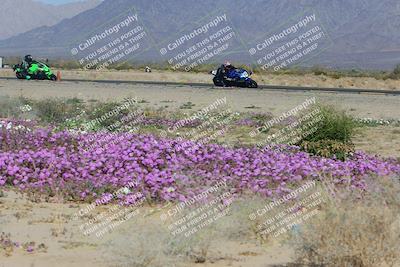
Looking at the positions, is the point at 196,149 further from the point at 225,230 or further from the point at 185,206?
the point at 225,230

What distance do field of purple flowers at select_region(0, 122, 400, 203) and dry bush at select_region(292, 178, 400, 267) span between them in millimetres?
3607

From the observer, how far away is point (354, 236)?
677 cm

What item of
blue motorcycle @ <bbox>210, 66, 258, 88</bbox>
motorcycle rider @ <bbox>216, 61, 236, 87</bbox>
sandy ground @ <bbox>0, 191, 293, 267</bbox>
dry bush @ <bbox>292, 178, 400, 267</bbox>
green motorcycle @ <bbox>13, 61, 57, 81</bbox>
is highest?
green motorcycle @ <bbox>13, 61, 57, 81</bbox>

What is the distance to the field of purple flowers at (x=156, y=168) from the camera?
11.3 m

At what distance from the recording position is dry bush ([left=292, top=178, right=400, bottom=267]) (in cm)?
676

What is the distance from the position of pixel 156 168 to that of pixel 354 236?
571 centimetres

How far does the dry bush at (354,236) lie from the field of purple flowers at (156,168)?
361cm

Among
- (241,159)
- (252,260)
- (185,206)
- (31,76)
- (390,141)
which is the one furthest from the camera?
(31,76)

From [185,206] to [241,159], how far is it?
3145mm

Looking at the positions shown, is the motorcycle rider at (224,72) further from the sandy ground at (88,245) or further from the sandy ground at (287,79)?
the sandy ground at (88,245)

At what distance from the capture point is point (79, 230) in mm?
9211

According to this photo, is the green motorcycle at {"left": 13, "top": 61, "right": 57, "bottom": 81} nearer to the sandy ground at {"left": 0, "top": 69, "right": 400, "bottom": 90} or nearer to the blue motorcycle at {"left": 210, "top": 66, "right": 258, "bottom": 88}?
the sandy ground at {"left": 0, "top": 69, "right": 400, "bottom": 90}

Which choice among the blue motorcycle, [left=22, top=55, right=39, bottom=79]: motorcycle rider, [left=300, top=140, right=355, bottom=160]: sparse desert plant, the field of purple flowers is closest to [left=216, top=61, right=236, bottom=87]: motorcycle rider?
the blue motorcycle

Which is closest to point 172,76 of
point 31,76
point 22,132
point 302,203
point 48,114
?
point 31,76
